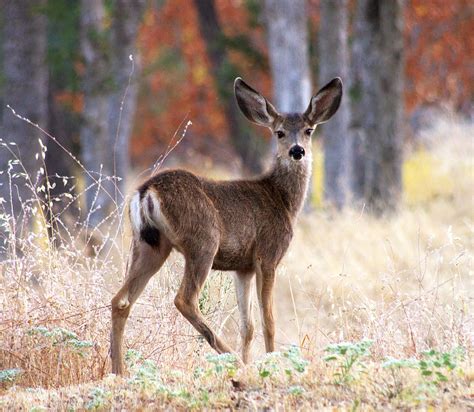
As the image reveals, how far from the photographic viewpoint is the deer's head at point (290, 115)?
27.7 ft

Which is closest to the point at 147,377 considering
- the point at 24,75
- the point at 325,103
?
the point at 325,103

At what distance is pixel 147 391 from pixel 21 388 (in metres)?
1.07

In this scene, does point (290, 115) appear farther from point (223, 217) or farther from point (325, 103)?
point (223, 217)

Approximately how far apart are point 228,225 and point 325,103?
69.9 inches

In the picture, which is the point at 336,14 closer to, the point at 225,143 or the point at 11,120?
the point at 11,120

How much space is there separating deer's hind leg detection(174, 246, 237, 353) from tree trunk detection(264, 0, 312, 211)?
10.2 metres

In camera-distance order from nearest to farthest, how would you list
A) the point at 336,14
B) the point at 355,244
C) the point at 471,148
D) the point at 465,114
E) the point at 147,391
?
the point at 147,391 → the point at 355,244 → the point at 336,14 → the point at 471,148 → the point at 465,114

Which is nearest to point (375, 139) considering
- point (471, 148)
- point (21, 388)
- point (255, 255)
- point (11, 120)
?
point (471, 148)

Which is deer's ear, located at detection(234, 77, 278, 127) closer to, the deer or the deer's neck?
the deer

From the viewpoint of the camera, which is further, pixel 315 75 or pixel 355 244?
pixel 315 75

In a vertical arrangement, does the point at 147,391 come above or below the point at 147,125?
Answer: below

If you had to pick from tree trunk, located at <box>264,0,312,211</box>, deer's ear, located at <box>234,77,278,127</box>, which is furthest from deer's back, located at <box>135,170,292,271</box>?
tree trunk, located at <box>264,0,312,211</box>

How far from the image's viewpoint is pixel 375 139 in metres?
17.0

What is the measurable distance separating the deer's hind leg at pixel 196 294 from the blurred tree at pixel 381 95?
32.7ft
